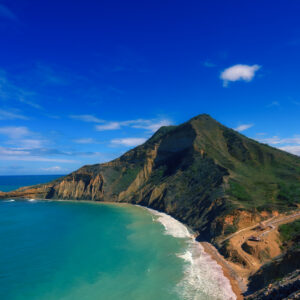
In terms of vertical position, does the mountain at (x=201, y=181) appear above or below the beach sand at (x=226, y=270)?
above

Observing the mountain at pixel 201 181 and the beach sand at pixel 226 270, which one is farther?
the mountain at pixel 201 181

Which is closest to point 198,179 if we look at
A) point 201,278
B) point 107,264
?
point 201,278

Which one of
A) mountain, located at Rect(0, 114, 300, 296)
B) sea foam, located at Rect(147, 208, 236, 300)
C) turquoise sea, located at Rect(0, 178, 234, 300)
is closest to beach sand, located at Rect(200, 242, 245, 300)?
sea foam, located at Rect(147, 208, 236, 300)

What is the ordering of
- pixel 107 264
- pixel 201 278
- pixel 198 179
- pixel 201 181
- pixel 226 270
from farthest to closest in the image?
pixel 198 179 < pixel 201 181 < pixel 107 264 < pixel 226 270 < pixel 201 278

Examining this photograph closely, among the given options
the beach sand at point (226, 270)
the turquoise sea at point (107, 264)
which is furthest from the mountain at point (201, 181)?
the turquoise sea at point (107, 264)

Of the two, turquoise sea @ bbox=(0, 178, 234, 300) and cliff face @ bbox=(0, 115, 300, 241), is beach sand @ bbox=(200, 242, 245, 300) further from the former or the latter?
cliff face @ bbox=(0, 115, 300, 241)

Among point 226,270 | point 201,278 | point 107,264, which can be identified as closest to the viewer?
point 201,278

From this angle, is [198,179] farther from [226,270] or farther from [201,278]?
[201,278]

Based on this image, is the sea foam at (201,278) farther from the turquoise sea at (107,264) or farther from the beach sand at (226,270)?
the beach sand at (226,270)
